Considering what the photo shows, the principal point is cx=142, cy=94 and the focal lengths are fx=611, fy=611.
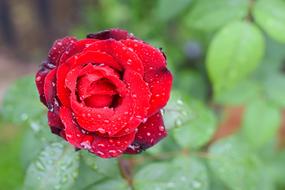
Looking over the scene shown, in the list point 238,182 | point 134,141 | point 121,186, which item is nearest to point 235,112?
point 238,182

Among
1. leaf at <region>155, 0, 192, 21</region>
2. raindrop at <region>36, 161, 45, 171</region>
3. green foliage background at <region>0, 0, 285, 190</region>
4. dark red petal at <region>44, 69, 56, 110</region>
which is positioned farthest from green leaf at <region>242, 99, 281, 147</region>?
dark red petal at <region>44, 69, 56, 110</region>

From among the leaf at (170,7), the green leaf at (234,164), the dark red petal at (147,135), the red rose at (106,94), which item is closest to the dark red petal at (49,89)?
the red rose at (106,94)

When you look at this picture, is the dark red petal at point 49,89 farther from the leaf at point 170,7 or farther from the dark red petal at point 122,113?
the leaf at point 170,7

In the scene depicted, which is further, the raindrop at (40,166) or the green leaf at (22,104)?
the green leaf at (22,104)

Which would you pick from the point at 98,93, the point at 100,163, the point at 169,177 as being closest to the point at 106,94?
the point at 98,93

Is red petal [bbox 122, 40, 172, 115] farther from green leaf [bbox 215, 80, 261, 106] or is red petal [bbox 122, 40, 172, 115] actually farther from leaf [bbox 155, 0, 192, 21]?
green leaf [bbox 215, 80, 261, 106]

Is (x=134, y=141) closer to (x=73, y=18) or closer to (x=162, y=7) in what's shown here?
(x=162, y=7)

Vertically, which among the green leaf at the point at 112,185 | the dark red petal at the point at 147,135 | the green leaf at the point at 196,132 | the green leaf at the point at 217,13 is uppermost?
the dark red petal at the point at 147,135
